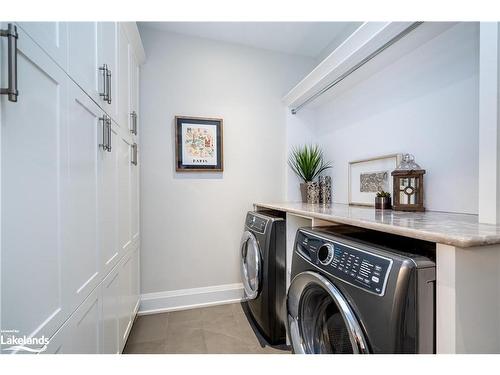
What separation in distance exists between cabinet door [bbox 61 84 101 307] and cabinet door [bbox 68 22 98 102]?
2.0 inches

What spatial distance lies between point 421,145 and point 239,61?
5.96ft

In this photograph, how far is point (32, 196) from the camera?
0.62 meters

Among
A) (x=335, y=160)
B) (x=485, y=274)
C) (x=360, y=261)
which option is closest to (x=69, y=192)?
(x=360, y=261)

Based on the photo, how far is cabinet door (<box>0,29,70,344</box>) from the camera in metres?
0.54

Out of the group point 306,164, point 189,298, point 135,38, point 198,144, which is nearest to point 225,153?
point 198,144

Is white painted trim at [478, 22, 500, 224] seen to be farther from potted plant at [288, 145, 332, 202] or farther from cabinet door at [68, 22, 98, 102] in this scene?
cabinet door at [68, 22, 98, 102]

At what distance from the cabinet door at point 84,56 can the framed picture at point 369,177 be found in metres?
1.77

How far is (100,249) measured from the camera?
3.58ft

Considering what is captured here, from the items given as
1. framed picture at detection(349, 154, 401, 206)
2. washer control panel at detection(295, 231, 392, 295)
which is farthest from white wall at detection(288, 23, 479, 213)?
washer control panel at detection(295, 231, 392, 295)

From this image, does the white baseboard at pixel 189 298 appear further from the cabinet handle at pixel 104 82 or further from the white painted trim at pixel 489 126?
the white painted trim at pixel 489 126

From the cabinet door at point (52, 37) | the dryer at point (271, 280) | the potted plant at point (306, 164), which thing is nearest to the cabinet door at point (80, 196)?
the cabinet door at point (52, 37)

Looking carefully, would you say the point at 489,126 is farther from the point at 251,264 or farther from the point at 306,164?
the point at 251,264

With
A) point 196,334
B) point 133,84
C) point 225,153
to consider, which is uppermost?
point 133,84

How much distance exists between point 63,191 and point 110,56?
928 mm
